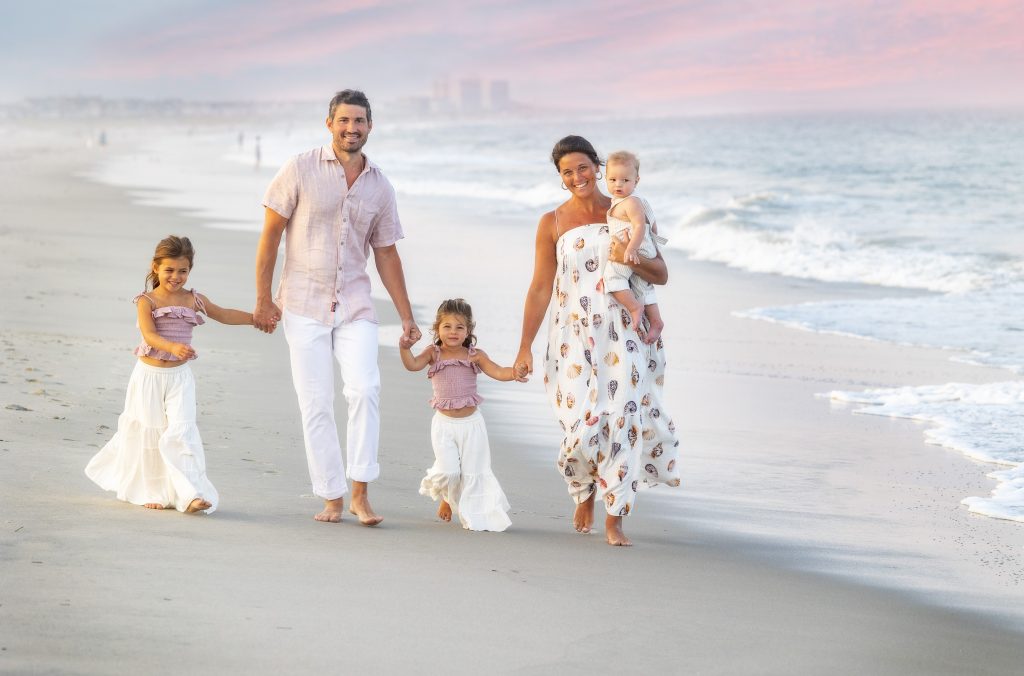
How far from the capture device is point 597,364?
5031mm

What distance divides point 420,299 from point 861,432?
5.96m

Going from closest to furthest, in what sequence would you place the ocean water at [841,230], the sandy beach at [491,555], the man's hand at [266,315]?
1. the sandy beach at [491,555]
2. the man's hand at [266,315]
3. the ocean water at [841,230]

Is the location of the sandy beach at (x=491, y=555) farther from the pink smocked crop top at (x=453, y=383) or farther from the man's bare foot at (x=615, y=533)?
the pink smocked crop top at (x=453, y=383)

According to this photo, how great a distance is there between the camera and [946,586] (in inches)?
184

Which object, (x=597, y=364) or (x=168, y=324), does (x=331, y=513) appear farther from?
(x=597, y=364)

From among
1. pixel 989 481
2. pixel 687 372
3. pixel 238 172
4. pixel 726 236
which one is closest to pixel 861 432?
pixel 989 481

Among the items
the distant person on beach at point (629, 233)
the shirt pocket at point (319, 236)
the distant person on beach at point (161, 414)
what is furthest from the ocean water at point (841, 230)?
the distant person on beach at point (161, 414)

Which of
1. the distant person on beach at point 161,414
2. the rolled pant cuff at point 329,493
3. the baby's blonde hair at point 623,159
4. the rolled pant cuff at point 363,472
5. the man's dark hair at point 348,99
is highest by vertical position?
the man's dark hair at point 348,99

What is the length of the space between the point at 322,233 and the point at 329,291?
0.72ft

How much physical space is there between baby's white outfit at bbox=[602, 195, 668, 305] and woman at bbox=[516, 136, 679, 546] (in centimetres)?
3

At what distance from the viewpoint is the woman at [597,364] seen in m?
5.00

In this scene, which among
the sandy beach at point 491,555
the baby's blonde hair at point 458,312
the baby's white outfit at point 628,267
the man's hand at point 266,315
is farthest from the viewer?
the baby's blonde hair at point 458,312

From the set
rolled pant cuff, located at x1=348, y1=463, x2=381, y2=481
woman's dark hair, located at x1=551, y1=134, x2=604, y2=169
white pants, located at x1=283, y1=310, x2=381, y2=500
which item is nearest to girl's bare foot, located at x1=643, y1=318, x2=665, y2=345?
woman's dark hair, located at x1=551, y1=134, x2=604, y2=169

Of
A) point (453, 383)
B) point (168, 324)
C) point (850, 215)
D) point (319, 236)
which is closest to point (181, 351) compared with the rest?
point (168, 324)
